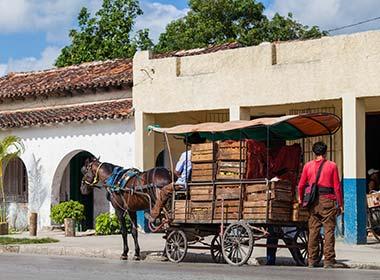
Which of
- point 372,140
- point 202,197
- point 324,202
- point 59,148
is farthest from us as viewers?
point 59,148

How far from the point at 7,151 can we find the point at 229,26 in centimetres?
2074

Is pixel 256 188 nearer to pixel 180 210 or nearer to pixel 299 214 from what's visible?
pixel 299 214

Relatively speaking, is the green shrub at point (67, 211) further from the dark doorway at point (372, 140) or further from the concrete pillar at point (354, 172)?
the concrete pillar at point (354, 172)

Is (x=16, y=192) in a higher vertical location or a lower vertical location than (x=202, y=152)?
lower

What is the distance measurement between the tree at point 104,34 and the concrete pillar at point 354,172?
2533 centimetres

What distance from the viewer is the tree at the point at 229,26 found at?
148ft

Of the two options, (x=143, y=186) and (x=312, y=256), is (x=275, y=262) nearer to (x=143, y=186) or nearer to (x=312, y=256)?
(x=312, y=256)

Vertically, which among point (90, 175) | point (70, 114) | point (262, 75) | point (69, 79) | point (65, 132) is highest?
point (69, 79)

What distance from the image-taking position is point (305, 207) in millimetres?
15578

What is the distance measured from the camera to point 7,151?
90.9 feet

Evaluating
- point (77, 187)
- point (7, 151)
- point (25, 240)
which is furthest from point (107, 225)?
point (7, 151)

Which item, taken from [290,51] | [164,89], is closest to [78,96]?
[164,89]

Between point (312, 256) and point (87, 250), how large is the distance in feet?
19.7

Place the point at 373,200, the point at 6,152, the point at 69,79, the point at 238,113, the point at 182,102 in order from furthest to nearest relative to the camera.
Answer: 1. the point at 69,79
2. the point at 6,152
3. the point at 182,102
4. the point at 238,113
5. the point at 373,200
